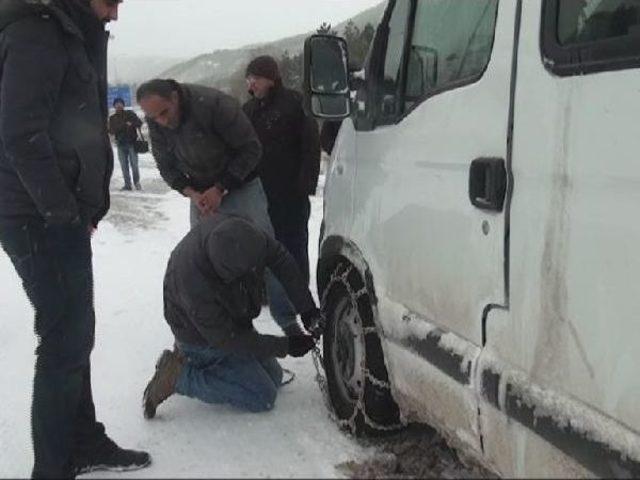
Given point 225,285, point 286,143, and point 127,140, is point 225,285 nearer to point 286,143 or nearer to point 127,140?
point 286,143

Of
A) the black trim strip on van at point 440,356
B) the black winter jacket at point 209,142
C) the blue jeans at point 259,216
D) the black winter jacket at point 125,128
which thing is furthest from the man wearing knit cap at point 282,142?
the black winter jacket at point 125,128

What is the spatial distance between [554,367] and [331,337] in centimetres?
166

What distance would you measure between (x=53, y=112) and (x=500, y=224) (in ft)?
4.55

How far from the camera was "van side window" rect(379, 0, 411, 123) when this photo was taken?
2.72 metres

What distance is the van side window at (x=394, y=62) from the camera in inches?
107

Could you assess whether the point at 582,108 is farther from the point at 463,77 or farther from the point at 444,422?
the point at 444,422

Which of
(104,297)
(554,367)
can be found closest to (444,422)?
(554,367)

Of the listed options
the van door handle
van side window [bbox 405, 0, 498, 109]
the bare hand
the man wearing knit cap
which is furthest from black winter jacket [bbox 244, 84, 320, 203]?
the van door handle

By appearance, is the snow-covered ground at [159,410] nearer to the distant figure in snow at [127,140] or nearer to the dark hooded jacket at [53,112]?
the dark hooded jacket at [53,112]

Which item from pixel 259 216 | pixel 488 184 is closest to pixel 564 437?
pixel 488 184

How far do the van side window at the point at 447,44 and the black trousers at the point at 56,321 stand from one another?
1.28 metres

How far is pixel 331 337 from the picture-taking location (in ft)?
10.9

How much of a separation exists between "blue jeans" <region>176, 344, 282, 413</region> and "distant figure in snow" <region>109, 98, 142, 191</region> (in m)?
10.8

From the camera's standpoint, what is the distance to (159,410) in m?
3.38
